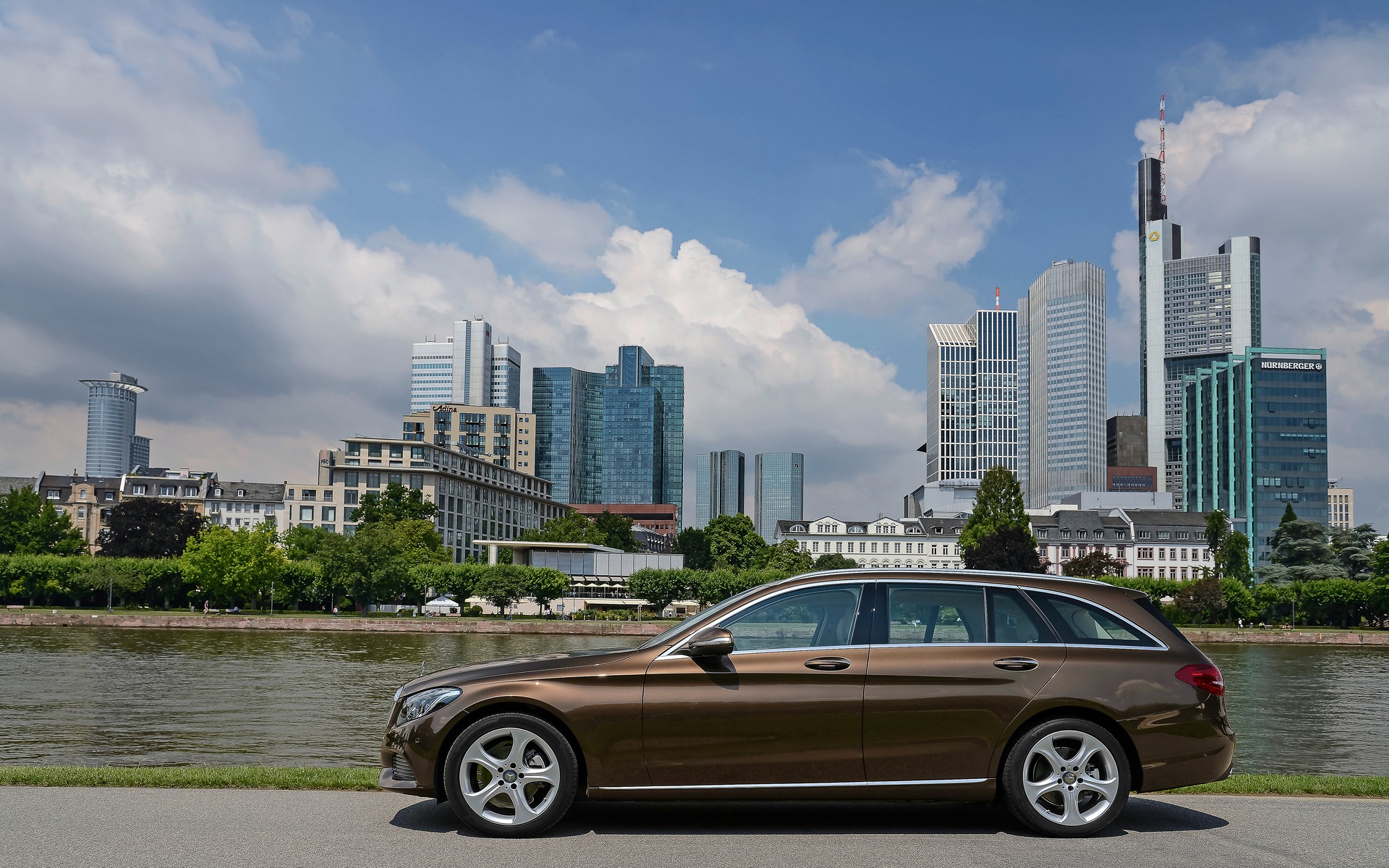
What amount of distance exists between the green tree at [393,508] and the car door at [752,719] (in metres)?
110

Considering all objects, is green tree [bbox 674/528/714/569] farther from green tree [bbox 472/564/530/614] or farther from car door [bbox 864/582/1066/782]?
car door [bbox 864/582/1066/782]

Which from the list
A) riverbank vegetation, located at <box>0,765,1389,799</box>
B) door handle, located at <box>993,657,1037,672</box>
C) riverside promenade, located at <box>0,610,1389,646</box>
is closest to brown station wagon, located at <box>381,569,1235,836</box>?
door handle, located at <box>993,657,1037,672</box>

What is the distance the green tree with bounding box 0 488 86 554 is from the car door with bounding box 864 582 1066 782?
119307 mm

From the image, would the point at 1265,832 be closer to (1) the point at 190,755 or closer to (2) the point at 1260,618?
(1) the point at 190,755

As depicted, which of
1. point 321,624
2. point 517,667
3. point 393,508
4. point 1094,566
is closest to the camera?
point 517,667

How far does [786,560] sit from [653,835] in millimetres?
120081

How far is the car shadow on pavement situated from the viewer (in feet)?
24.1

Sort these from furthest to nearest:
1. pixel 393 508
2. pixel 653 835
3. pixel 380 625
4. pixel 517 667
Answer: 1. pixel 393 508
2. pixel 380 625
3. pixel 517 667
4. pixel 653 835

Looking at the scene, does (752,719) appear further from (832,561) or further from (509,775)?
(832,561)

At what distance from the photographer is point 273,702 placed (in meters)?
28.2

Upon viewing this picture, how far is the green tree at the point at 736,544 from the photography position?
124812 millimetres

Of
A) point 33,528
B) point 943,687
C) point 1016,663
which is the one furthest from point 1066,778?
point 33,528

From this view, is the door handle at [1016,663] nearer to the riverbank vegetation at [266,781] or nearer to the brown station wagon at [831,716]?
the brown station wagon at [831,716]

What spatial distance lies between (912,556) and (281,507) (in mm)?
95325
